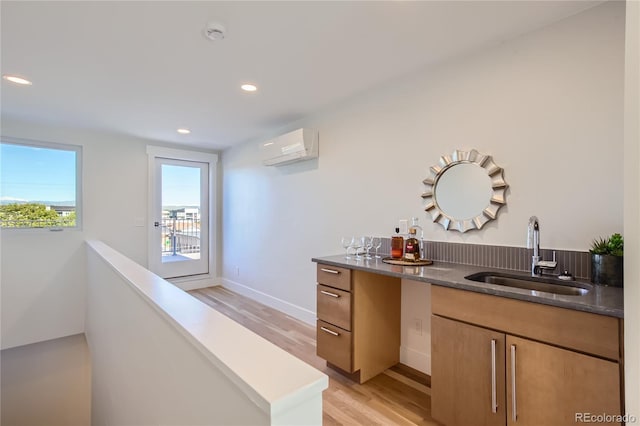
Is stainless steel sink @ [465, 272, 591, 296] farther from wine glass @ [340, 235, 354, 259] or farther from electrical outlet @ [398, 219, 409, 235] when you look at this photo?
wine glass @ [340, 235, 354, 259]

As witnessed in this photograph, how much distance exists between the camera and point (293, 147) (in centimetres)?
331

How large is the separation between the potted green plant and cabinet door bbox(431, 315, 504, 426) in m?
0.58

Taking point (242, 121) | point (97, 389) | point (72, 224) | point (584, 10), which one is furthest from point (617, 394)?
point (72, 224)

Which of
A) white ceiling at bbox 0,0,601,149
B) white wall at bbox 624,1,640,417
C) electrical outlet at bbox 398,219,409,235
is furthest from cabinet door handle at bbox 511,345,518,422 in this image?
white ceiling at bbox 0,0,601,149

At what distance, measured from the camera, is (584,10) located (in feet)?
5.49

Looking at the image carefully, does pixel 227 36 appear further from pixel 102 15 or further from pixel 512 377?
pixel 512 377

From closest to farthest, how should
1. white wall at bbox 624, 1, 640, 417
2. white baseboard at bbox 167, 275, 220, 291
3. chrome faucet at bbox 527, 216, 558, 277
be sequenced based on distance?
white wall at bbox 624, 1, 640, 417 → chrome faucet at bbox 527, 216, 558, 277 → white baseboard at bbox 167, 275, 220, 291

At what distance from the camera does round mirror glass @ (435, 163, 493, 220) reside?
2.06m

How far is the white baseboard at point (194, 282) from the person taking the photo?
4.69 meters

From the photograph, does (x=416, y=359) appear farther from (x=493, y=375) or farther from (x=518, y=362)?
(x=518, y=362)

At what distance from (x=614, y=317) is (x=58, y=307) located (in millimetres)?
5035

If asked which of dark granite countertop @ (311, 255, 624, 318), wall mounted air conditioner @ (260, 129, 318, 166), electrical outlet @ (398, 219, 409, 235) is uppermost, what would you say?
wall mounted air conditioner @ (260, 129, 318, 166)

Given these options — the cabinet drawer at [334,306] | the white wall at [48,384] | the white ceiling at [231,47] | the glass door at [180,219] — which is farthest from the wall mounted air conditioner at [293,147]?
the white wall at [48,384]

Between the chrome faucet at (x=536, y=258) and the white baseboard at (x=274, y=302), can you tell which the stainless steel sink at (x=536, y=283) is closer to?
the chrome faucet at (x=536, y=258)
